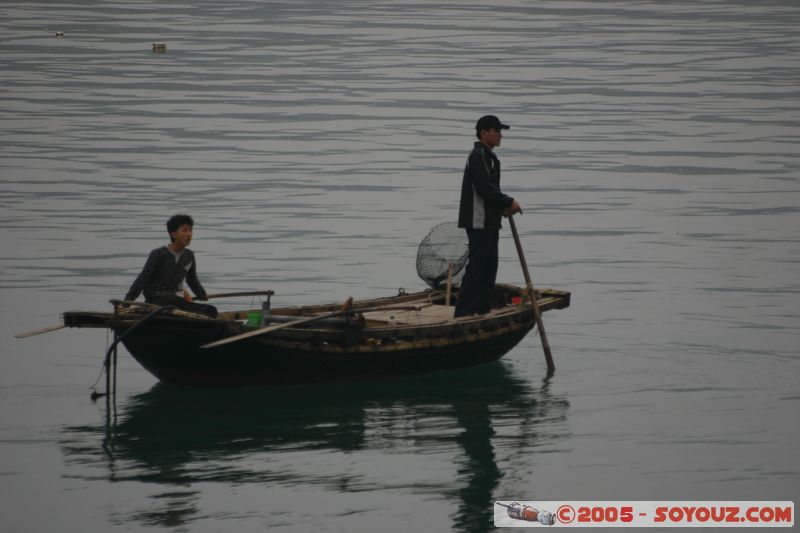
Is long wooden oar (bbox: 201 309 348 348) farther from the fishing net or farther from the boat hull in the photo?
the fishing net

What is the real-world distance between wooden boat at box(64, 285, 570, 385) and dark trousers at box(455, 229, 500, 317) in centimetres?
17

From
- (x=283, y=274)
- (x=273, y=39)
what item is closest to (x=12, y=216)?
(x=283, y=274)

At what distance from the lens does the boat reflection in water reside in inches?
440

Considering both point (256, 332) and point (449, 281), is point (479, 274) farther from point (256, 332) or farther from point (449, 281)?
point (256, 332)

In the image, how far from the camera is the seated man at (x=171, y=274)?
42.1 feet

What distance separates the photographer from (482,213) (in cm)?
1379

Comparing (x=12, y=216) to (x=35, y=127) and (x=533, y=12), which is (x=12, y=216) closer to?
(x=35, y=127)

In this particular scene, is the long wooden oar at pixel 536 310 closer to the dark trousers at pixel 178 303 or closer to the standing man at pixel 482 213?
the standing man at pixel 482 213

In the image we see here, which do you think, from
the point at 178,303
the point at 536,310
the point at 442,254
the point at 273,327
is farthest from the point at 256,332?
the point at 442,254

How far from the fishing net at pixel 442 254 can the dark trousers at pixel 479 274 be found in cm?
98

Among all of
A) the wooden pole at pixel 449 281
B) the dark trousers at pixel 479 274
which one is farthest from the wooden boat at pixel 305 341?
the wooden pole at pixel 449 281

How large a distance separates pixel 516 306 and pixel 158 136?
16.8m

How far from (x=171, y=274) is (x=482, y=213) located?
8.93 feet

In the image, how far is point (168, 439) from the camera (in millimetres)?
12242
